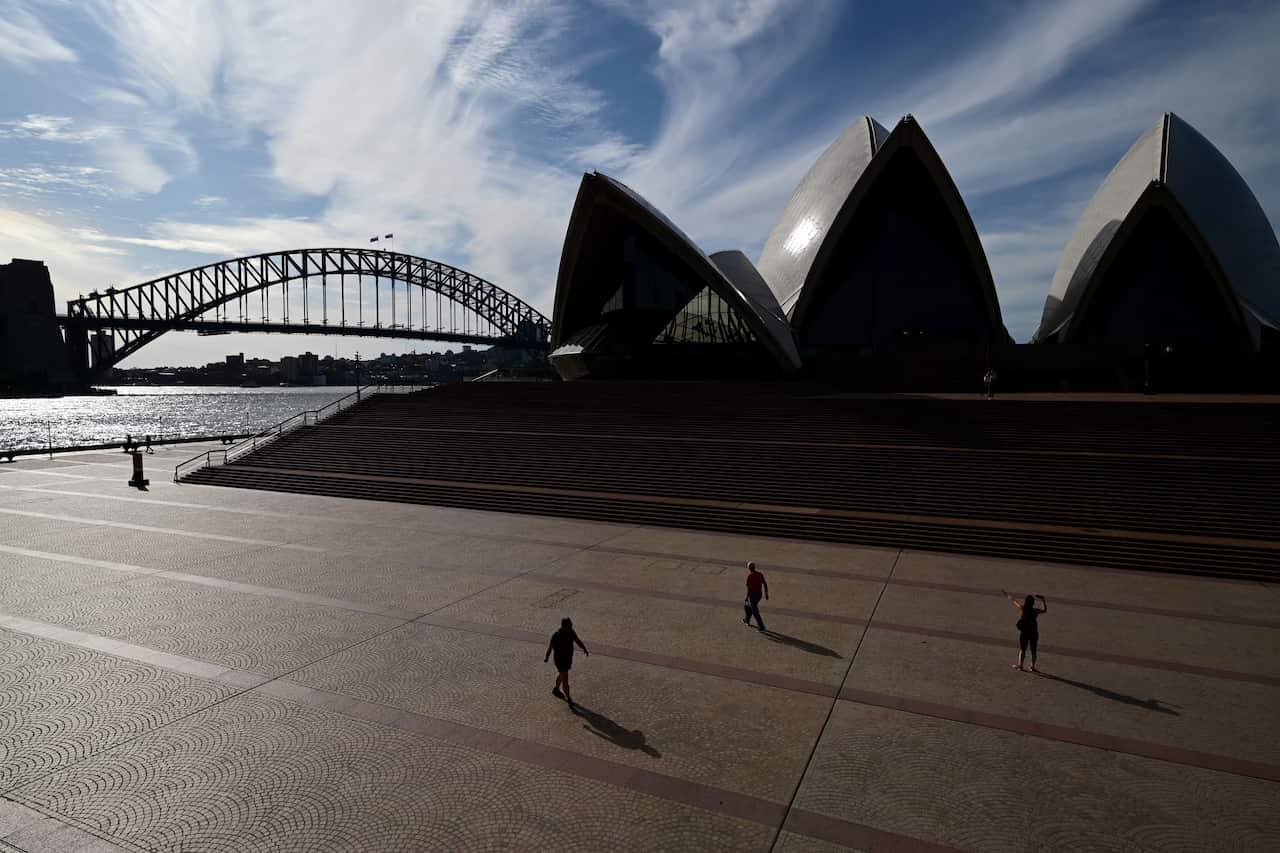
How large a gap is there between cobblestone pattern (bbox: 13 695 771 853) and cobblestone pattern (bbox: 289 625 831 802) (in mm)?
544

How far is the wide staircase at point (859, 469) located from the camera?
1310 cm

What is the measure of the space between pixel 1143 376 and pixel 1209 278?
11051 mm

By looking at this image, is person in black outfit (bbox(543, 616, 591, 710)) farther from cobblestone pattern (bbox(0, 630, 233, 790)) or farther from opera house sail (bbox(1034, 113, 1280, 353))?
opera house sail (bbox(1034, 113, 1280, 353))

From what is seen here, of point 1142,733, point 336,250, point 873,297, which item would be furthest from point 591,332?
point 336,250

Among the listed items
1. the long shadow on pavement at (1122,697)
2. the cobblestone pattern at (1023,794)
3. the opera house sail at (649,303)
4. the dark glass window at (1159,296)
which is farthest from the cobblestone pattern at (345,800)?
the dark glass window at (1159,296)

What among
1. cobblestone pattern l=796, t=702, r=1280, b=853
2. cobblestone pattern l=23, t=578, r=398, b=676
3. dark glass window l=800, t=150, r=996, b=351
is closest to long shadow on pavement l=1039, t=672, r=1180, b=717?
cobblestone pattern l=796, t=702, r=1280, b=853

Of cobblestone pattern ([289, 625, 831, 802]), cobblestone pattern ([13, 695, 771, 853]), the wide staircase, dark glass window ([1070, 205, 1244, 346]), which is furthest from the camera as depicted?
dark glass window ([1070, 205, 1244, 346])

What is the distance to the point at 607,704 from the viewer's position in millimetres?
6828

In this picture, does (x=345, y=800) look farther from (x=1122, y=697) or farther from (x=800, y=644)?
(x=1122, y=697)

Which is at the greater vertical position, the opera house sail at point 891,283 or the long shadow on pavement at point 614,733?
the opera house sail at point 891,283

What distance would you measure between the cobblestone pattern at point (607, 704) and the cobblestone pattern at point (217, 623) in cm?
62

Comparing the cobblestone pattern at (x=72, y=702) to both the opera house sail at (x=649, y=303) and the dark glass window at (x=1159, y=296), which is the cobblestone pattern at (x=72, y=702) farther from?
the dark glass window at (x=1159, y=296)

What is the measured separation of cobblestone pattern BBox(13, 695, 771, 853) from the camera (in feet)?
15.5

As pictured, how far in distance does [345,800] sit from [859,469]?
13986 millimetres
